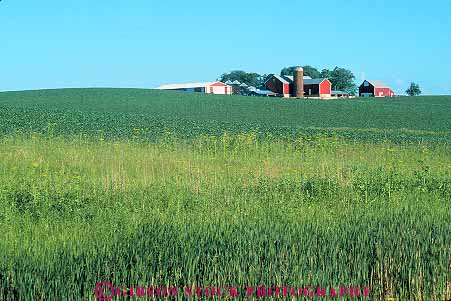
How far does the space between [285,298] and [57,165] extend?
11.4 meters

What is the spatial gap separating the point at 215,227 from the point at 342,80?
129 metres

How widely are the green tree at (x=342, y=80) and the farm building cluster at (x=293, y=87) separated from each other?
49.0 ft

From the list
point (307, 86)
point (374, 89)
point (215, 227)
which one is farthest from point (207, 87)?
point (215, 227)

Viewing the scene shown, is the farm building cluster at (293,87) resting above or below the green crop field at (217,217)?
above

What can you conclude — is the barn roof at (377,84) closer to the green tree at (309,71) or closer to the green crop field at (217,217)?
the green tree at (309,71)

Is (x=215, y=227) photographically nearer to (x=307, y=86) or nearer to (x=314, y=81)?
(x=314, y=81)

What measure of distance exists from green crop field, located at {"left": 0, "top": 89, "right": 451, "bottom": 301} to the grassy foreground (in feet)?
0.08

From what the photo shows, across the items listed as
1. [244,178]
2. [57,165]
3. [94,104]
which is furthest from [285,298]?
[94,104]

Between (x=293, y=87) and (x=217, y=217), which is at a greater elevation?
(x=293, y=87)

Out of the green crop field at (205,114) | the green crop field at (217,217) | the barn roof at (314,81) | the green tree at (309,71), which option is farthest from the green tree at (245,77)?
the green crop field at (217,217)

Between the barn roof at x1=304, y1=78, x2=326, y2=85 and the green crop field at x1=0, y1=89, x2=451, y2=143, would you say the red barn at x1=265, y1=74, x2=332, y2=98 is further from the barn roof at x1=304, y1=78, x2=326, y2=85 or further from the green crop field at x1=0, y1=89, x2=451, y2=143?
the green crop field at x1=0, y1=89, x2=451, y2=143

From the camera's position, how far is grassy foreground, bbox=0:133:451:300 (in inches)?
275

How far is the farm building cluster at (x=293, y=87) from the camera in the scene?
312ft

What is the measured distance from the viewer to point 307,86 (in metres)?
104
